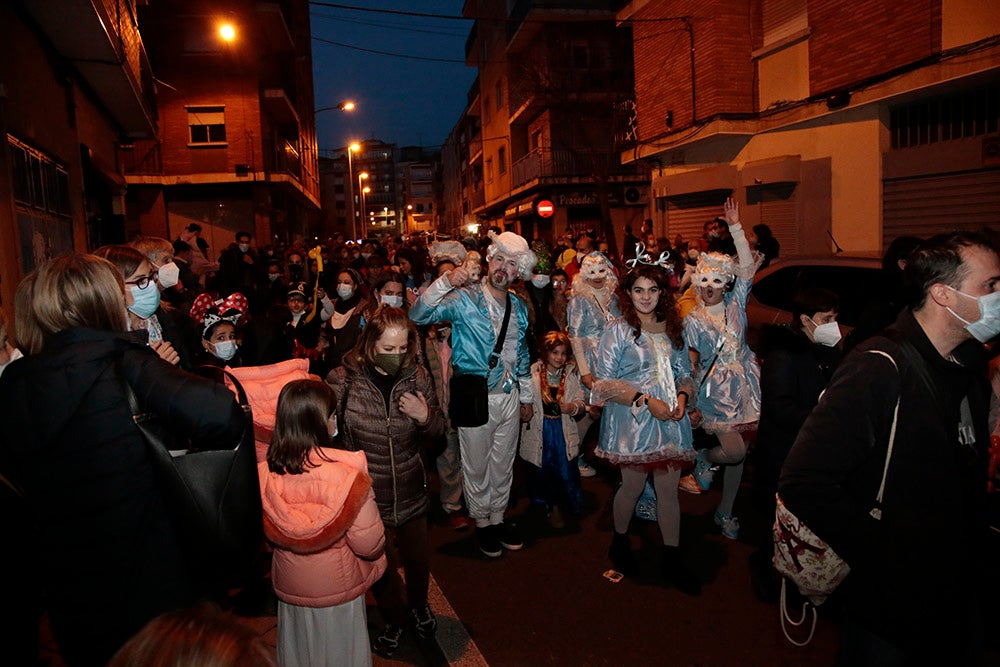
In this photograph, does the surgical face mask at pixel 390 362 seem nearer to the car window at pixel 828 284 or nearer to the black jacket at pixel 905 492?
the black jacket at pixel 905 492

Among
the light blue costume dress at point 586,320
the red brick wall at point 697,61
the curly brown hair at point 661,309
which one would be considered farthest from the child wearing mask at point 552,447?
the red brick wall at point 697,61

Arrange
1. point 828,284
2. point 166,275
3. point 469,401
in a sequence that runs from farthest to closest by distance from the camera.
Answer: point 828,284 < point 166,275 < point 469,401

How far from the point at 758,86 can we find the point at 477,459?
1470 centimetres

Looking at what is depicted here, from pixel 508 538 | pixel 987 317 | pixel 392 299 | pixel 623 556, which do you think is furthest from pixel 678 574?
pixel 392 299

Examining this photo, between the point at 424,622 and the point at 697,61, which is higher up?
the point at 697,61

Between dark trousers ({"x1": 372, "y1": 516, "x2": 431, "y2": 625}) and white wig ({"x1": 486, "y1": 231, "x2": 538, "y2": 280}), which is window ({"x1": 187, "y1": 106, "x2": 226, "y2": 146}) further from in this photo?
dark trousers ({"x1": 372, "y1": 516, "x2": 431, "y2": 625})

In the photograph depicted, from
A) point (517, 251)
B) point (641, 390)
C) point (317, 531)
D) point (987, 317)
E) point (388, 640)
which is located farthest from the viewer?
point (517, 251)

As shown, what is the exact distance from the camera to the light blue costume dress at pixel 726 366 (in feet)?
16.8

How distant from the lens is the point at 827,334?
4223mm

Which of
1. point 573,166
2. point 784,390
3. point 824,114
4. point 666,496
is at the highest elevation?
point 573,166

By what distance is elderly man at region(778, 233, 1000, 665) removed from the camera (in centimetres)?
219

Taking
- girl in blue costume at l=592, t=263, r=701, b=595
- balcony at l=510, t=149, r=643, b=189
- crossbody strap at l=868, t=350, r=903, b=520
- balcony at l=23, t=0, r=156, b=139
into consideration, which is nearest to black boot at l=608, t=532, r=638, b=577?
girl in blue costume at l=592, t=263, r=701, b=595

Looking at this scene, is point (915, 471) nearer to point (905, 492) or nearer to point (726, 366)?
point (905, 492)

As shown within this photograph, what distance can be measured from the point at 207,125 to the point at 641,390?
2473cm
